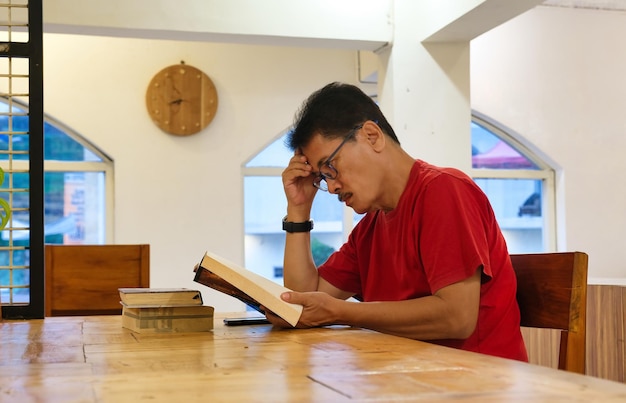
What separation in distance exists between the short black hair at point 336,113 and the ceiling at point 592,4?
14.8 ft

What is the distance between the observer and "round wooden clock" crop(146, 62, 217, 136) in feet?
16.9

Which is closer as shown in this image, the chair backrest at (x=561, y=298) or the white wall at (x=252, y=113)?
the chair backrest at (x=561, y=298)

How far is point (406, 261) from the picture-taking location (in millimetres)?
1762

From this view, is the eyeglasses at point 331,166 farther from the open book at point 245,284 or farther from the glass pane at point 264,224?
the glass pane at point 264,224

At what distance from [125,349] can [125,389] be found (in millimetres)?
444

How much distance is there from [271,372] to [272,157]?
15.2 ft

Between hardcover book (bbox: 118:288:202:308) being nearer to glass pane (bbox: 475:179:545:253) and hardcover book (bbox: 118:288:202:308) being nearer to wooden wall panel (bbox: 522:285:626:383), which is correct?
wooden wall panel (bbox: 522:285:626:383)

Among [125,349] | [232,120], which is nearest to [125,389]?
[125,349]

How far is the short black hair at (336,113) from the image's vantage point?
1.84 m

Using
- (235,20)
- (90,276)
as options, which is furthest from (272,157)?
(90,276)

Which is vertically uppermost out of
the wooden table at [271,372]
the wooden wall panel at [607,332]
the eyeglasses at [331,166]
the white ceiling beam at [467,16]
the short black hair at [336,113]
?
the white ceiling beam at [467,16]

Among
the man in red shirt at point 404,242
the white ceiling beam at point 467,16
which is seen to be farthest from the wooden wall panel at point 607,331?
the man in red shirt at point 404,242

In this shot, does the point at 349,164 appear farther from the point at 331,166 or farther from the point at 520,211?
the point at 520,211

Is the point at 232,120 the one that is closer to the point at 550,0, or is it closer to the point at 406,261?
the point at 550,0
